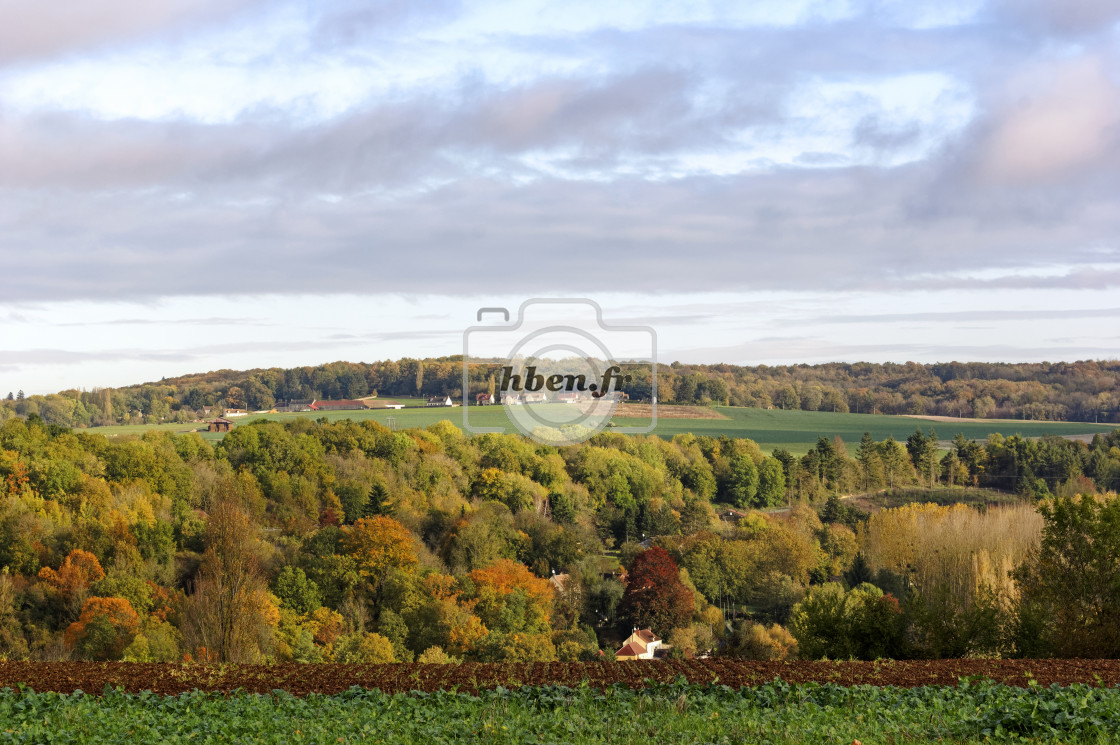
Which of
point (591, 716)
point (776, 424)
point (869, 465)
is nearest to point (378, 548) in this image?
point (591, 716)

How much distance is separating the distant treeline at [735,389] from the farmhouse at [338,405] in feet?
4.02

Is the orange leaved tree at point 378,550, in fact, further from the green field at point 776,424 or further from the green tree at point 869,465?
the green tree at point 869,465

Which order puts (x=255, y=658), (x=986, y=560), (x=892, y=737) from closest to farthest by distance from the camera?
(x=892, y=737) < (x=255, y=658) < (x=986, y=560)

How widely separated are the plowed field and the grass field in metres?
69.7

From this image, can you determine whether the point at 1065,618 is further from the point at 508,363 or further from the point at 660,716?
the point at 508,363

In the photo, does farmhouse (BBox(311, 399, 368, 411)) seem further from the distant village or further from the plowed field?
the plowed field

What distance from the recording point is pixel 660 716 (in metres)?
9.55

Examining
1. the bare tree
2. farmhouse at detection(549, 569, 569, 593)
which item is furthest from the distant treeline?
the bare tree

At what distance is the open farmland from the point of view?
8.58 meters

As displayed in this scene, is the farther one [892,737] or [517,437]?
[517,437]

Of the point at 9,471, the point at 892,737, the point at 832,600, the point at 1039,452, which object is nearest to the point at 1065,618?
the point at 832,600

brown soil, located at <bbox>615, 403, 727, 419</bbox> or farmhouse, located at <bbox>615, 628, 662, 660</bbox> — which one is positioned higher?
brown soil, located at <bbox>615, 403, 727, 419</bbox>

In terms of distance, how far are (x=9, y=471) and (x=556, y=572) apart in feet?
112

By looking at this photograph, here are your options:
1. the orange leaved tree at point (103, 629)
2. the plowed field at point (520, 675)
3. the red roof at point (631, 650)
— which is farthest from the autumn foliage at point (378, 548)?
the plowed field at point (520, 675)
